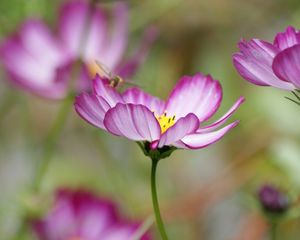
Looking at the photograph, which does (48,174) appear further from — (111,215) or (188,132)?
(188,132)

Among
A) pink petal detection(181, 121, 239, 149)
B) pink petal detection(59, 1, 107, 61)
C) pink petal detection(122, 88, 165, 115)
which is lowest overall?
pink petal detection(59, 1, 107, 61)

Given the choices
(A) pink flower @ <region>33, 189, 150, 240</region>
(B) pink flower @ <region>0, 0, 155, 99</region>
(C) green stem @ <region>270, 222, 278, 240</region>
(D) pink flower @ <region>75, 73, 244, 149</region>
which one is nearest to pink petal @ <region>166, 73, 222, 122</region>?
(D) pink flower @ <region>75, 73, 244, 149</region>

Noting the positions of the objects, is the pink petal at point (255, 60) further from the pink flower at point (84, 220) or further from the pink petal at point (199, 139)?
the pink flower at point (84, 220)

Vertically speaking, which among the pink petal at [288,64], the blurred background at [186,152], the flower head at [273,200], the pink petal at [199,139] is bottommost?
the blurred background at [186,152]

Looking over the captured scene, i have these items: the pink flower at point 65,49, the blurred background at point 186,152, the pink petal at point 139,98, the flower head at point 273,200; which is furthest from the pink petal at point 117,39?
the pink petal at point 139,98

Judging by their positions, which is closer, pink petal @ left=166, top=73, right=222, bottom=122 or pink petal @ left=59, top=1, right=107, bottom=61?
pink petal @ left=166, top=73, right=222, bottom=122

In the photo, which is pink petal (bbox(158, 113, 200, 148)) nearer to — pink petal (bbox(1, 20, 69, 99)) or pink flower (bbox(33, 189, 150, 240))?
pink flower (bbox(33, 189, 150, 240))

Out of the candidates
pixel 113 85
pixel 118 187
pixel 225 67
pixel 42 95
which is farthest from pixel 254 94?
pixel 113 85
